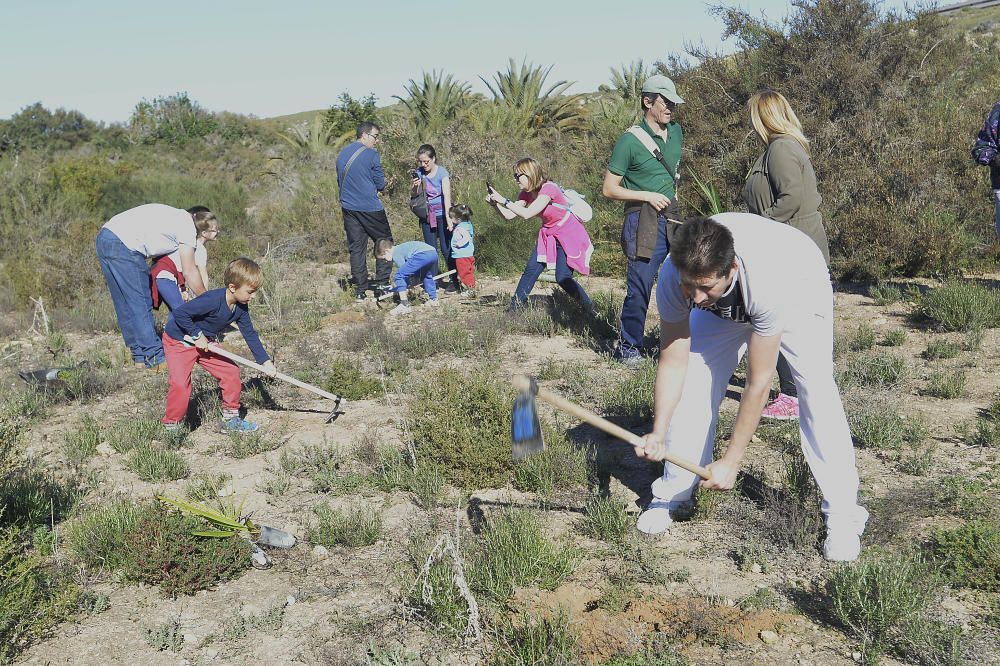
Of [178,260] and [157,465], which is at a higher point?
[178,260]

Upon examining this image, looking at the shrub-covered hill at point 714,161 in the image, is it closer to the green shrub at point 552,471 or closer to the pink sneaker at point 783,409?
the pink sneaker at point 783,409

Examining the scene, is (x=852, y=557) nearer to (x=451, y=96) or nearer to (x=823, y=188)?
(x=823, y=188)

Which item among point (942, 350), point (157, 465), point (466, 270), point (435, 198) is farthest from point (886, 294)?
point (157, 465)

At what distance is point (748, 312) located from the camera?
10.9ft

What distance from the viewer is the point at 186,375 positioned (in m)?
5.74

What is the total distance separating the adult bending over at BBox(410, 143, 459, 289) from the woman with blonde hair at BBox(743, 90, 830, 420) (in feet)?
16.8

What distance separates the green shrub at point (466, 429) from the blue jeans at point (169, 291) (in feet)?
11.1

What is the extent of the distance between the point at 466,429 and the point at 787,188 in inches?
93.9

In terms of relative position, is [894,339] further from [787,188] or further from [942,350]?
[787,188]

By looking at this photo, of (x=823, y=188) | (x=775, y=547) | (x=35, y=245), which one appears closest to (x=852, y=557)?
(x=775, y=547)

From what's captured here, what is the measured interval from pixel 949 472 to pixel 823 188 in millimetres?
5572

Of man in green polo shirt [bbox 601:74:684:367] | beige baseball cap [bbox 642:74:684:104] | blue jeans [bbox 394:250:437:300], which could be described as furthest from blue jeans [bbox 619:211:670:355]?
blue jeans [bbox 394:250:437:300]

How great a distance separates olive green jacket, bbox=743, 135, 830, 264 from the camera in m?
4.90

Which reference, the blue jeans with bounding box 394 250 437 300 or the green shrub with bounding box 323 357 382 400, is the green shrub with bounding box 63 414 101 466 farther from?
the blue jeans with bounding box 394 250 437 300
